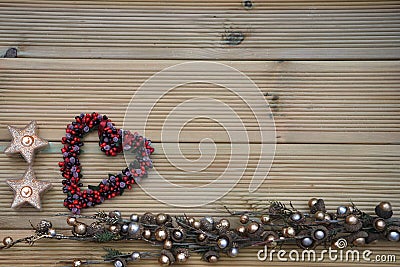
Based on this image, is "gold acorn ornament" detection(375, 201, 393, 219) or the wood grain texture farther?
the wood grain texture

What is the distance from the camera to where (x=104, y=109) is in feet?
3.39

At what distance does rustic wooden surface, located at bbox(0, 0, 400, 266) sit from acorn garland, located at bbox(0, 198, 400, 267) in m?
0.03

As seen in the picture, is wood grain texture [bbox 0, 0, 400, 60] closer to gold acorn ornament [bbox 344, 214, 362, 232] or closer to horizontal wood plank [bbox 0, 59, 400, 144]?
horizontal wood plank [bbox 0, 59, 400, 144]

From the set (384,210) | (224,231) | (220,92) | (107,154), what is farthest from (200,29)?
(384,210)

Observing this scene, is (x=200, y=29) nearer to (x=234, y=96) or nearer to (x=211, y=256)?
(x=234, y=96)

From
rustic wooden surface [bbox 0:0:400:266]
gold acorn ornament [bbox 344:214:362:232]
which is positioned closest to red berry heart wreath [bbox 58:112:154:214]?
rustic wooden surface [bbox 0:0:400:266]

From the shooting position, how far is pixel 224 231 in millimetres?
963

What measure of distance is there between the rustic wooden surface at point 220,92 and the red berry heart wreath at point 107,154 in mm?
24

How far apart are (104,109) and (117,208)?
22 centimetres

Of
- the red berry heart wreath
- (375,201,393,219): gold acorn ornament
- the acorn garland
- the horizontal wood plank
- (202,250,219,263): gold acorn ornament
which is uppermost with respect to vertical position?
the horizontal wood plank

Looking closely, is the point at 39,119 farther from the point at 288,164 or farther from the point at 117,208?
the point at 288,164

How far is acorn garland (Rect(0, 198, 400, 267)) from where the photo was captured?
95cm

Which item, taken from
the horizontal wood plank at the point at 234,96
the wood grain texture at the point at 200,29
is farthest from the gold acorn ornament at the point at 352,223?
the wood grain texture at the point at 200,29

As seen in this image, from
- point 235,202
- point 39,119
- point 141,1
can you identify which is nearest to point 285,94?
point 235,202
